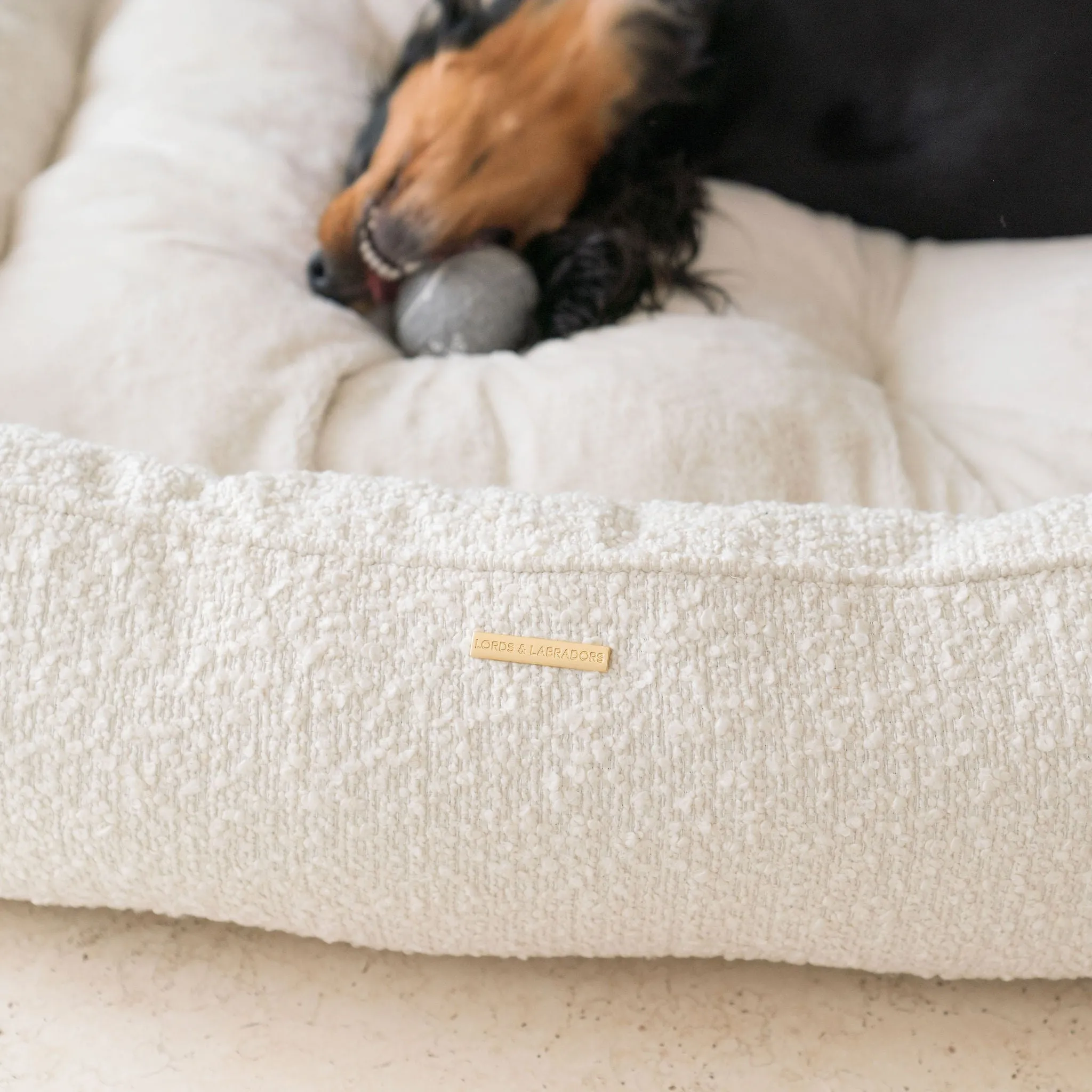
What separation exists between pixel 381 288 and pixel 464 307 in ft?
0.32

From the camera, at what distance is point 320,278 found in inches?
40.9

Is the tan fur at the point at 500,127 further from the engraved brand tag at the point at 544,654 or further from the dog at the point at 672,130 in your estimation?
the engraved brand tag at the point at 544,654

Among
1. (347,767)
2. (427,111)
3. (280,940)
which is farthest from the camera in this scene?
(427,111)

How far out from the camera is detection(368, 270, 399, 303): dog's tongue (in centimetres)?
104

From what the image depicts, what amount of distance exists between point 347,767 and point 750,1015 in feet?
1.06

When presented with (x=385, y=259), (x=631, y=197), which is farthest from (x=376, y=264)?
(x=631, y=197)

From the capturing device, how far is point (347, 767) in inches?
24.9

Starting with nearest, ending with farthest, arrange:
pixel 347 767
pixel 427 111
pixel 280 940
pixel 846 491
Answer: pixel 347 767
pixel 280 940
pixel 846 491
pixel 427 111

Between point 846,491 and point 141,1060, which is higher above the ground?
point 846,491

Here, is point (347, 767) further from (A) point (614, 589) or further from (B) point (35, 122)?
(B) point (35, 122)

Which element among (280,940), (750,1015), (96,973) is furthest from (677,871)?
(96,973)

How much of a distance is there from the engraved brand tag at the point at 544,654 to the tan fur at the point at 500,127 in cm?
52

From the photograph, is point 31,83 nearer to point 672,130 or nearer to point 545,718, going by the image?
point 672,130

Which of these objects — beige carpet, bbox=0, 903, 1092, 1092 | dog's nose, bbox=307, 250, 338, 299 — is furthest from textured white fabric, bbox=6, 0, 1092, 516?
beige carpet, bbox=0, 903, 1092, 1092
